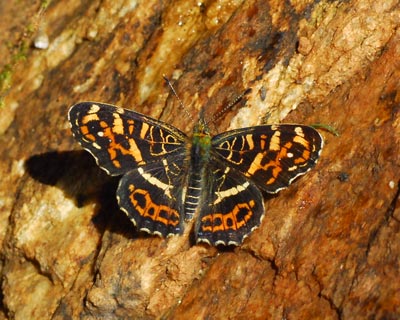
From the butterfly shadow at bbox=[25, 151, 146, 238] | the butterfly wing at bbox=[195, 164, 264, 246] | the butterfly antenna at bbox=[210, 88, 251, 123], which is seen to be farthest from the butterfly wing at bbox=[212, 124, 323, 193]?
the butterfly shadow at bbox=[25, 151, 146, 238]

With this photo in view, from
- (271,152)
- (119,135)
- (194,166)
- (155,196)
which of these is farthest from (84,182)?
(271,152)

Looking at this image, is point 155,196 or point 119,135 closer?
point 155,196

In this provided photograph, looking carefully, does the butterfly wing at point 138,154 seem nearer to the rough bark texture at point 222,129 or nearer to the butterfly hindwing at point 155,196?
the butterfly hindwing at point 155,196

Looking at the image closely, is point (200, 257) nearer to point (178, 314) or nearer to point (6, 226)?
point (178, 314)

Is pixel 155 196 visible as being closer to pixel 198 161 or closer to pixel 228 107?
pixel 198 161

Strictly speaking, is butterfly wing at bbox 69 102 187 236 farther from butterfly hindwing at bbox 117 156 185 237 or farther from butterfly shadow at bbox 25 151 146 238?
butterfly shadow at bbox 25 151 146 238

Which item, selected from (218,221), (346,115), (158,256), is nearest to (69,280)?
(158,256)

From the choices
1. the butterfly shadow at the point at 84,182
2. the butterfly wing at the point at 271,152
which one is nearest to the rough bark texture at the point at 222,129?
the butterfly shadow at the point at 84,182
